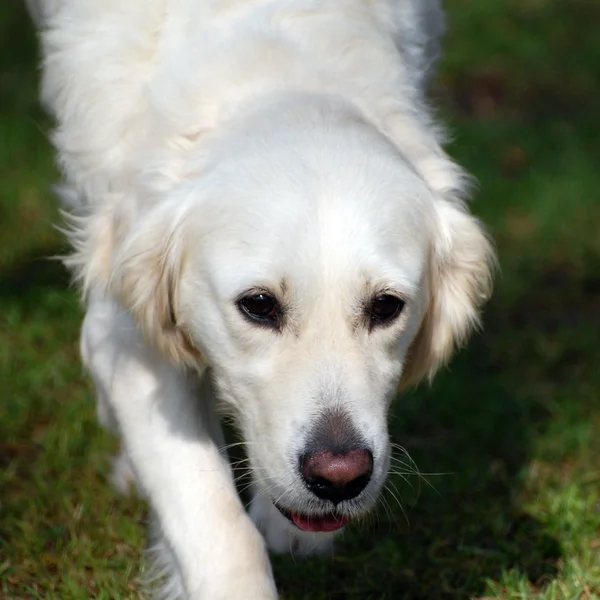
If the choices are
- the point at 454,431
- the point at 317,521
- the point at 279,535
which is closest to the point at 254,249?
the point at 317,521

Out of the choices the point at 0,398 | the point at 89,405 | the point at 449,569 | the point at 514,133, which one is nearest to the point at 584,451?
the point at 449,569

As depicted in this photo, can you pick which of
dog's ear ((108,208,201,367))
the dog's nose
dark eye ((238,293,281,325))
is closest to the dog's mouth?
the dog's nose

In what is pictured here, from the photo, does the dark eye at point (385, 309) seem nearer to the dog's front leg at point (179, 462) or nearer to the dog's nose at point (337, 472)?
the dog's nose at point (337, 472)

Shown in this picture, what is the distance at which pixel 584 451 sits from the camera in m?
4.64

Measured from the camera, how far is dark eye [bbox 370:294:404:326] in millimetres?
3053

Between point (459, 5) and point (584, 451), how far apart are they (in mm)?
7267

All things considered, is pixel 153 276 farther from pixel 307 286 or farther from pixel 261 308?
pixel 307 286

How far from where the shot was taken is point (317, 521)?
3.09 meters

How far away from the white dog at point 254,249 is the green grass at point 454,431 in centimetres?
42

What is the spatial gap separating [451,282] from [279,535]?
107 cm

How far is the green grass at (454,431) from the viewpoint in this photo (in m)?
3.76

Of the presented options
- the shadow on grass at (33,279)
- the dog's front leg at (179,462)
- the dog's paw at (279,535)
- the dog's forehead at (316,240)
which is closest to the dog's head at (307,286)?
the dog's forehead at (316,240)

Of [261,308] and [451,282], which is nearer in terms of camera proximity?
[261,308]

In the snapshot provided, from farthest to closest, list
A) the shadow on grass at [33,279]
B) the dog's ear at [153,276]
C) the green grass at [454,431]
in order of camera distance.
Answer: the shadow on grass at [33,279], the green grass at [454,431], the dog's ear at [153,276]
